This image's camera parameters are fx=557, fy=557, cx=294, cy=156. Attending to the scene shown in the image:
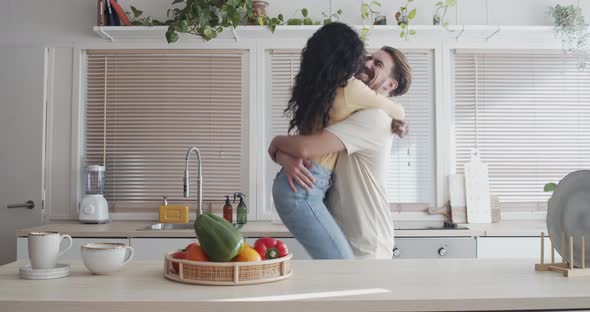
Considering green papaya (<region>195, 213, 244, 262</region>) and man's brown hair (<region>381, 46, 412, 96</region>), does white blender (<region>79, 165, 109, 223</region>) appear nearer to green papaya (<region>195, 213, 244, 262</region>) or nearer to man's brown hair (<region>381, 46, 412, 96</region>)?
man's brown hair (<region>381, 46, 412, 96</region>)

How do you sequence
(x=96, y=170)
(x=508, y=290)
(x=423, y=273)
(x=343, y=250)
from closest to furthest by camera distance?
(x=508, y=290) < (x=423, y=273) < (x=343, y=250) < (x=96, y=170)

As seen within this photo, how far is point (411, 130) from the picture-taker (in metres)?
3.76

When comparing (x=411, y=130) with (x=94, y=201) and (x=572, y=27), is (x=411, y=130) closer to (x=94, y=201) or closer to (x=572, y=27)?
(x=572, y=27)

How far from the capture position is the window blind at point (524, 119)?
376 cm

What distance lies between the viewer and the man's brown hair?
2.22 meters

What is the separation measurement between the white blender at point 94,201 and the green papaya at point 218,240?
7.45 ft

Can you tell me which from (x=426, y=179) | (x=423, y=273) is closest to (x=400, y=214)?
(x=426, y=179)

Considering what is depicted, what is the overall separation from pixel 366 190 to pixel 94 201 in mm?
2180

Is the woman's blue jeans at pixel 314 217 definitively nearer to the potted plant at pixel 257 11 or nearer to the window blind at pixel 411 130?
the window blind at pixel 411 130

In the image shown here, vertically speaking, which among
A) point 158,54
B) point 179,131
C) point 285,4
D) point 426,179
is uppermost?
point 285,4

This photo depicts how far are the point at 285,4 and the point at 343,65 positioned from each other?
1989mm

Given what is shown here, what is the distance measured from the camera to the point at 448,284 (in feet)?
4.56

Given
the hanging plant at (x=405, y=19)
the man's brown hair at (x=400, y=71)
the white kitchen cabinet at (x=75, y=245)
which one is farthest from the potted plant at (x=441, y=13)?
the white kitchen cabinet at (x=75, y=245)

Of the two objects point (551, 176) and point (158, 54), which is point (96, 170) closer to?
point (158, 54)
